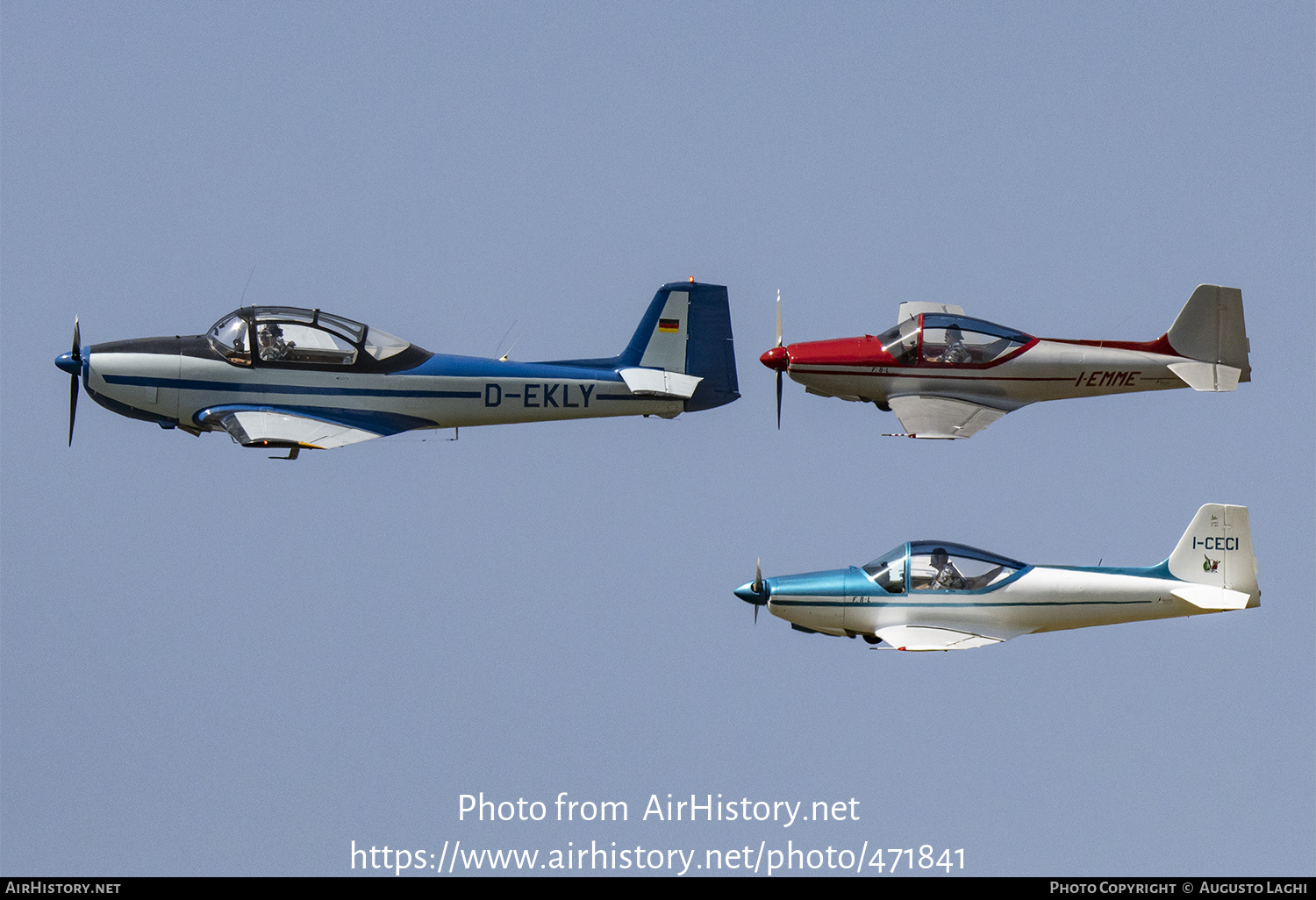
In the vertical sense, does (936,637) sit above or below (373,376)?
below

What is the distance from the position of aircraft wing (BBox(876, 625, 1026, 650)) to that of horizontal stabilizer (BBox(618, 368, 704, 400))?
10.6ft

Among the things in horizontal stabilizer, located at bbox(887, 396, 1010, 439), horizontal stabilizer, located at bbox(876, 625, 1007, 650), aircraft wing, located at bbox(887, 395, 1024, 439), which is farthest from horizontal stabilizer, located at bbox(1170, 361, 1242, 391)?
horizontal stabilizer, located at bbox(876, 625, 1007, 650)

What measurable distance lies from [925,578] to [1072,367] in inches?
135

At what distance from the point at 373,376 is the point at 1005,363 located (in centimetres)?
647

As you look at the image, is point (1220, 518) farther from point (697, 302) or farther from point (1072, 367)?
point (697, 302)

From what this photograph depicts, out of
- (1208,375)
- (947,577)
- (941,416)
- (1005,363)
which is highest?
(1005,363)

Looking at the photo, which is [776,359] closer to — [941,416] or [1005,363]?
[941,416]

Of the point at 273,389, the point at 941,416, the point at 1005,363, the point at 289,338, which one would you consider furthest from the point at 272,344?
the point at 1005,363

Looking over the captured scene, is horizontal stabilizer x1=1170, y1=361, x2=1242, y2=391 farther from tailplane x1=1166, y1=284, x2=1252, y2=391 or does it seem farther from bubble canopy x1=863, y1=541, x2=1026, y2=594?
bubble canopy x1=863, y1=541, x2=1026, y2=594

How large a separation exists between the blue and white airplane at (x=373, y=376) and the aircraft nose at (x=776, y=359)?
0.87 m

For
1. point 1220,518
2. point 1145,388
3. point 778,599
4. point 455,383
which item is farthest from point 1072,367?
point 455,383

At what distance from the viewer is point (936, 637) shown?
71.9 feet

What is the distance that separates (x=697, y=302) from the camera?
23812 mm

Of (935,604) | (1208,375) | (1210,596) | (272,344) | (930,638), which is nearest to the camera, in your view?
(930,638)
